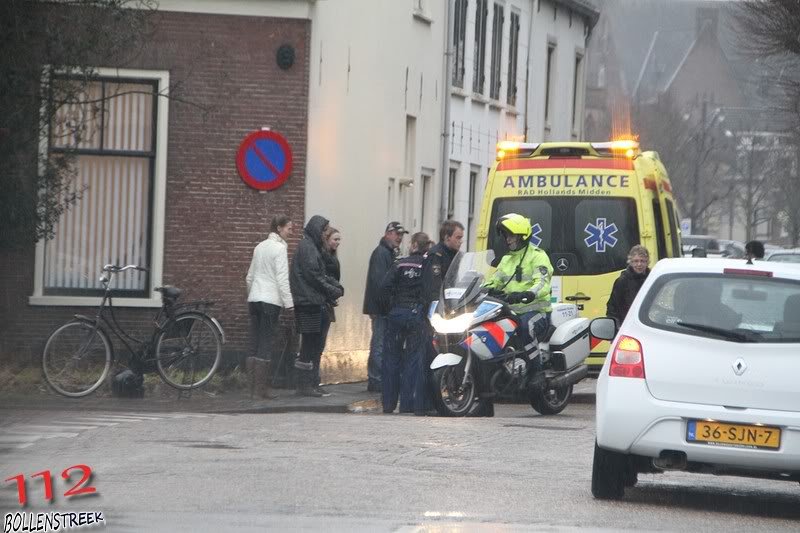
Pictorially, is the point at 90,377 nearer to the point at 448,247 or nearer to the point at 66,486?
the point at 448,247

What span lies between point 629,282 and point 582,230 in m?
1.75

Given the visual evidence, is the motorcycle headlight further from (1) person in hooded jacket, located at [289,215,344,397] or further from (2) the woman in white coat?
(1) person in hooded jacket, located at [289,215,344,397]

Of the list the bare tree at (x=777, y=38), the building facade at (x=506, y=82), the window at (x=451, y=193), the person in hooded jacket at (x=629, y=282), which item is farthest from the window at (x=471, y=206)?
the person in hooded jacket at (x=629, y=282)

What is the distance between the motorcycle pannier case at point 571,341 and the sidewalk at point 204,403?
6.92ft

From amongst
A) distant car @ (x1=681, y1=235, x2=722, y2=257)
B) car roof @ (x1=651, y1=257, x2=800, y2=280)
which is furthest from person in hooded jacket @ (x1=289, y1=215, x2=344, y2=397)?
distant car @ (x1=681, y1=235, x2=722, y2=257)

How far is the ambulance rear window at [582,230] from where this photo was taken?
20016 mm

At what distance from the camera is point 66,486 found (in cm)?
991

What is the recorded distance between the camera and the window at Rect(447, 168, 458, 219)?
3062 cm

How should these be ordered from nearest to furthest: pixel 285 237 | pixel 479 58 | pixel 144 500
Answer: pixel 144 500
pixel 285 237
pixel 479 58

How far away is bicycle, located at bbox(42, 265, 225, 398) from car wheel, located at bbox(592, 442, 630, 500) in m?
8.58

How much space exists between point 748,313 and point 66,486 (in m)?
3.97

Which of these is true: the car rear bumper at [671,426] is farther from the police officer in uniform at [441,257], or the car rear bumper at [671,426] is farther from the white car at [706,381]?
the police officer in uniform at [441,257]

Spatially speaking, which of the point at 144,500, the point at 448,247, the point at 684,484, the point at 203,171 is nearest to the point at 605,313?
the point at 448,247

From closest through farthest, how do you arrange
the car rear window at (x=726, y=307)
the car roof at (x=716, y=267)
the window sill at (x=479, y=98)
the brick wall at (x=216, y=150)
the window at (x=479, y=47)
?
the car rear window at (x=726, y=307) < the car roof at (x=716, y=267) < the brick wall at (x=216, y=150) < the window sill at (x=479, y=98) < the window at (x=479, y=47)
